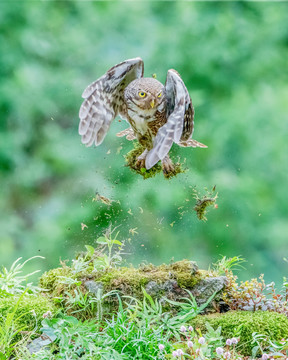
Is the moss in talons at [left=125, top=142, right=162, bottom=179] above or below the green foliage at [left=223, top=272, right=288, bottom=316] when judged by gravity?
above

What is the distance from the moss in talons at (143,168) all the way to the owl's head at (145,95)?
40 centimetres

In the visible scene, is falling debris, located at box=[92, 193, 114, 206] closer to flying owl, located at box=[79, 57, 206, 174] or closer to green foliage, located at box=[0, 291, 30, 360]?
flying owl, located at box=[79, 57, 206, 174]

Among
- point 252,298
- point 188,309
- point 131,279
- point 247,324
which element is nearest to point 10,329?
point 131,279

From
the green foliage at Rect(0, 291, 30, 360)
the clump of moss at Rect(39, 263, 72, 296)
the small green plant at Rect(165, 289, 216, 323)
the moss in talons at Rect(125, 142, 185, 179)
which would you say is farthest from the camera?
the moss in talons at Rect(125, 142, 185, 179)

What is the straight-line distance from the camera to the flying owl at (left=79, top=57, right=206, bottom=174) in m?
3.10

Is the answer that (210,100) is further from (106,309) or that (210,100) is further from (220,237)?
(106,309)

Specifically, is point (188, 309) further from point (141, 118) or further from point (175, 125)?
point (141, 118)

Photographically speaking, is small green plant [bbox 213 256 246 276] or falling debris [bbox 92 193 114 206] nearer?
small green plant [bbox 213 256 246 276]

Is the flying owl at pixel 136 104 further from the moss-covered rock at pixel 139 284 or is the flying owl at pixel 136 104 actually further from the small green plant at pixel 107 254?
the moss-covered rock at pixel 139 284

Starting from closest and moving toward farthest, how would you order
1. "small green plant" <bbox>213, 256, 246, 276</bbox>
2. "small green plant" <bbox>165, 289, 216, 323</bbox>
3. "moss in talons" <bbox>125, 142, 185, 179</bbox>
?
"small green plant" <bbox>165, 289, 216, 323</bbox>
"small green plant" <bbox>213, 256, 246, 276</bbox>
"moss in talons" <bbox>125, 142, 185, 179</bbox>

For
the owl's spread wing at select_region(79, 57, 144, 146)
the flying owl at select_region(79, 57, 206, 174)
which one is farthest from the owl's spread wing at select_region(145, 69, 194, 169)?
the owl's spread wing at select_region(79, 57, 144, 146)

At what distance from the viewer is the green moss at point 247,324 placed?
8.52 ft

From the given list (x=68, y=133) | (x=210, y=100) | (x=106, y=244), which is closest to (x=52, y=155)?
(x=68, y=133)

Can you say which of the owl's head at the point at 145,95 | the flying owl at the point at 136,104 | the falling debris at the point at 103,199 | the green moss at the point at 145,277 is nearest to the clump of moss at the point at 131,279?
the green moss at the point at 145,277
